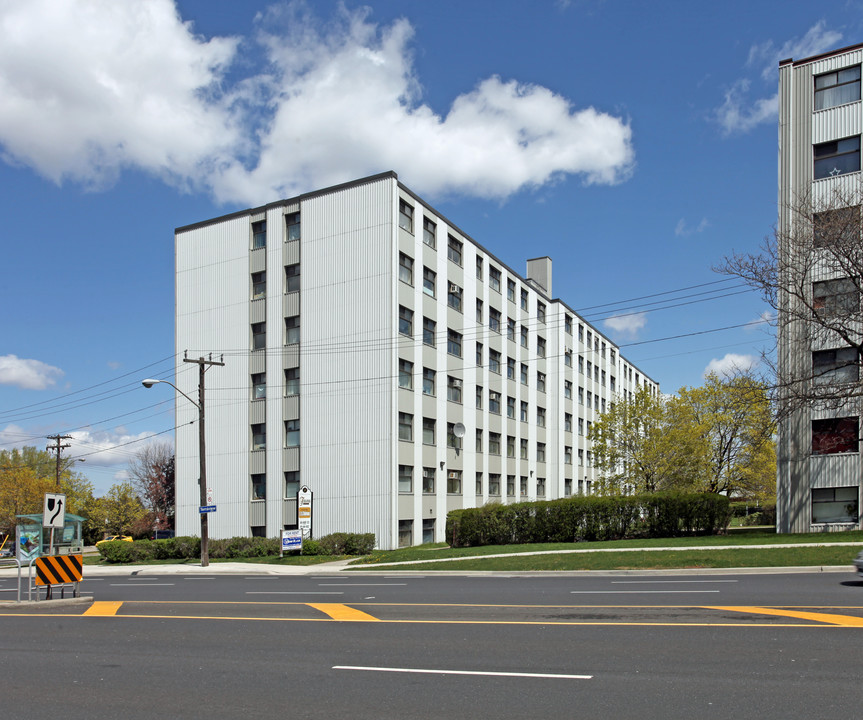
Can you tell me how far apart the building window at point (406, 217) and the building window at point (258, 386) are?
11345 mm

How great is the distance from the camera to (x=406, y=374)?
41.2 meters

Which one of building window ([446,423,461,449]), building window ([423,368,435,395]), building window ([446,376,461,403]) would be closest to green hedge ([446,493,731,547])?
building window ([423,368,435,395])

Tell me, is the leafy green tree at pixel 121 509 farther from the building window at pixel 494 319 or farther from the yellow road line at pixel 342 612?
the yellow road line at pixel 342 612

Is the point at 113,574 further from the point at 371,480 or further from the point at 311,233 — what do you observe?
the point at 311,233

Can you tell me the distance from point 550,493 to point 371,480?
85.0 feet

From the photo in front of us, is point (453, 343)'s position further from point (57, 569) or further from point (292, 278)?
point (57, 569)

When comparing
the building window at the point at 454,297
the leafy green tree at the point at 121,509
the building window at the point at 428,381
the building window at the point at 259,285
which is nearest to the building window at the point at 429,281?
the building window at the point at 454,297

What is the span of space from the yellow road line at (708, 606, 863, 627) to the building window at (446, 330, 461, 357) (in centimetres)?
3389

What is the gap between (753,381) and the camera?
28.3 m

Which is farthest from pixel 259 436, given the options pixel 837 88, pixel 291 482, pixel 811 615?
pixel 811 615

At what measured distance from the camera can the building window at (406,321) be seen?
1612 inches

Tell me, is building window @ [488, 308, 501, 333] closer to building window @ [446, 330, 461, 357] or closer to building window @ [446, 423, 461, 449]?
building window @ [446, 330, 461, 357]

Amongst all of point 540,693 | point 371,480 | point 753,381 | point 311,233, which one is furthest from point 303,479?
point 540,693

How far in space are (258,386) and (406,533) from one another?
1178 cm
